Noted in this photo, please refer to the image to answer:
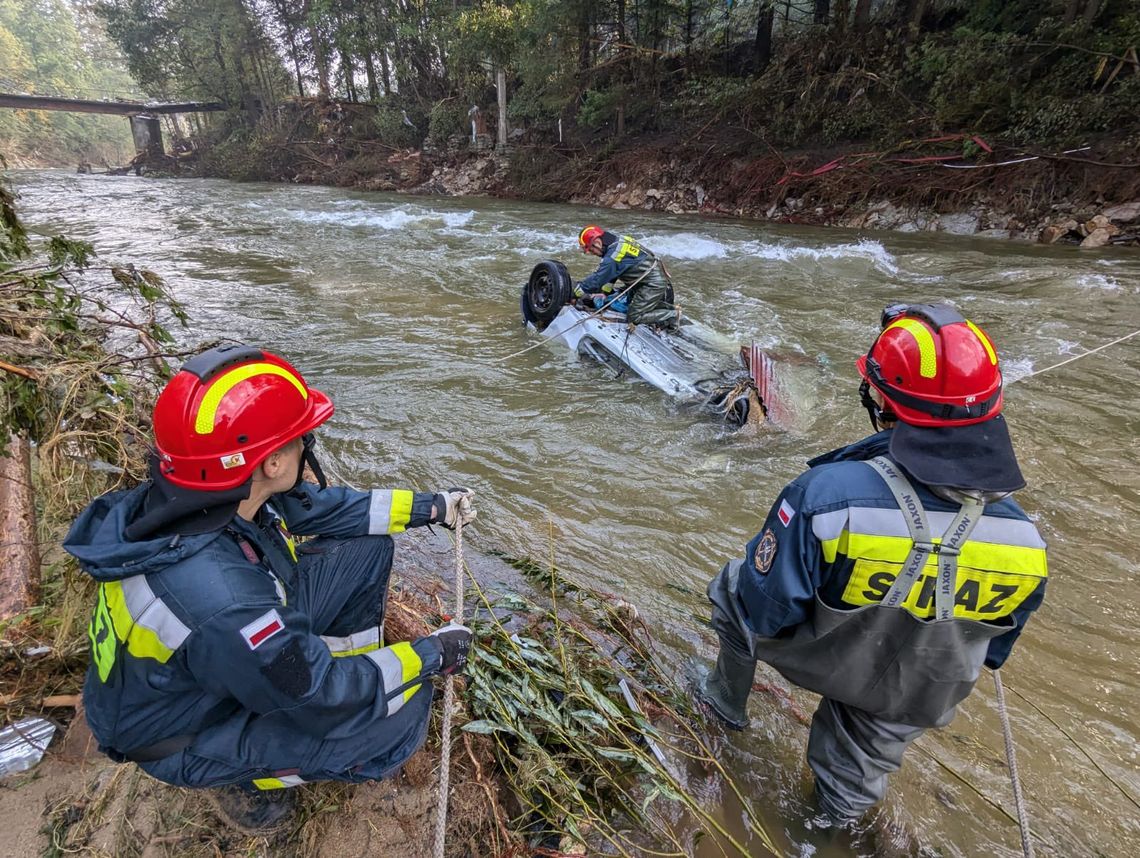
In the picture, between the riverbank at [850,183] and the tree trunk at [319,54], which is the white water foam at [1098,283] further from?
the tree trunk at [319,54]

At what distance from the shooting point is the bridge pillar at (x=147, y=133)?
30359 mm

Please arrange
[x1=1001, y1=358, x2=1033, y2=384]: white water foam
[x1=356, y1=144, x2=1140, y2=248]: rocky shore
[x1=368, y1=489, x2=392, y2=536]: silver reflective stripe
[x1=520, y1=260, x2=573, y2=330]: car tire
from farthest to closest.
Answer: [x1=356, y1=144, x2=1140, y2=248]: rocky shore, [x1=520, y1=260, x2=573, y2=330]: car tire, [x1=1001, y1=358, x2=1033, y2=384]: white water foam, [x1=368, y1=489, x2=392, y2=536]: silver reflective stripe

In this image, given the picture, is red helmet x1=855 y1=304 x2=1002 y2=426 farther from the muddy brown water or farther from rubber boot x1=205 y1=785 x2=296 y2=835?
rubber boot x1=205 y1=785 x2=296 y2=835

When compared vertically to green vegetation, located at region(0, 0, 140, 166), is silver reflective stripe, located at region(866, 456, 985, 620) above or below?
below

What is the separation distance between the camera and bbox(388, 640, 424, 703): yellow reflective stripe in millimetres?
1529

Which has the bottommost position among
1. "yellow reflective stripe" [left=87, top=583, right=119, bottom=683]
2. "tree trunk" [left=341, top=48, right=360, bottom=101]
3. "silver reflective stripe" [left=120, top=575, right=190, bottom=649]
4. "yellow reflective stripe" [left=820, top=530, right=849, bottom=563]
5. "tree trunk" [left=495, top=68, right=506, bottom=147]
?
"yellow reflective stripe" [left=87, top=583, right=119, bottom=683]

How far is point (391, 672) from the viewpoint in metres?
1.49

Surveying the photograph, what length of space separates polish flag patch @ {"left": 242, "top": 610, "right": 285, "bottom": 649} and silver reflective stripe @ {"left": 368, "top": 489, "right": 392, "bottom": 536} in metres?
0.80

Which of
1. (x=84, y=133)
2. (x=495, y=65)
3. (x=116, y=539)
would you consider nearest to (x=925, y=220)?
(x=116, y=539)

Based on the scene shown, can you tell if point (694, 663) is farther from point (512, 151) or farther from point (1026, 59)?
point (512, 151)

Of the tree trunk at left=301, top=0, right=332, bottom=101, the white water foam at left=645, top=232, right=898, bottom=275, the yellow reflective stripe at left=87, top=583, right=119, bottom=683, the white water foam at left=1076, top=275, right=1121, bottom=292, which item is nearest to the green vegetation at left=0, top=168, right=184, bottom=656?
the yellow reflective stripe at left=87, top=583, right=119, bottom=683

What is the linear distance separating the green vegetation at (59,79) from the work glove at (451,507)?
207ft

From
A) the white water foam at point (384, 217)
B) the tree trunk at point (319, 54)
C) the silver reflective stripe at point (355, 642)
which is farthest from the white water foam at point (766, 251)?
the tree trunk at point (319, 54)

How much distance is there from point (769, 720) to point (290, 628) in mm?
1933
